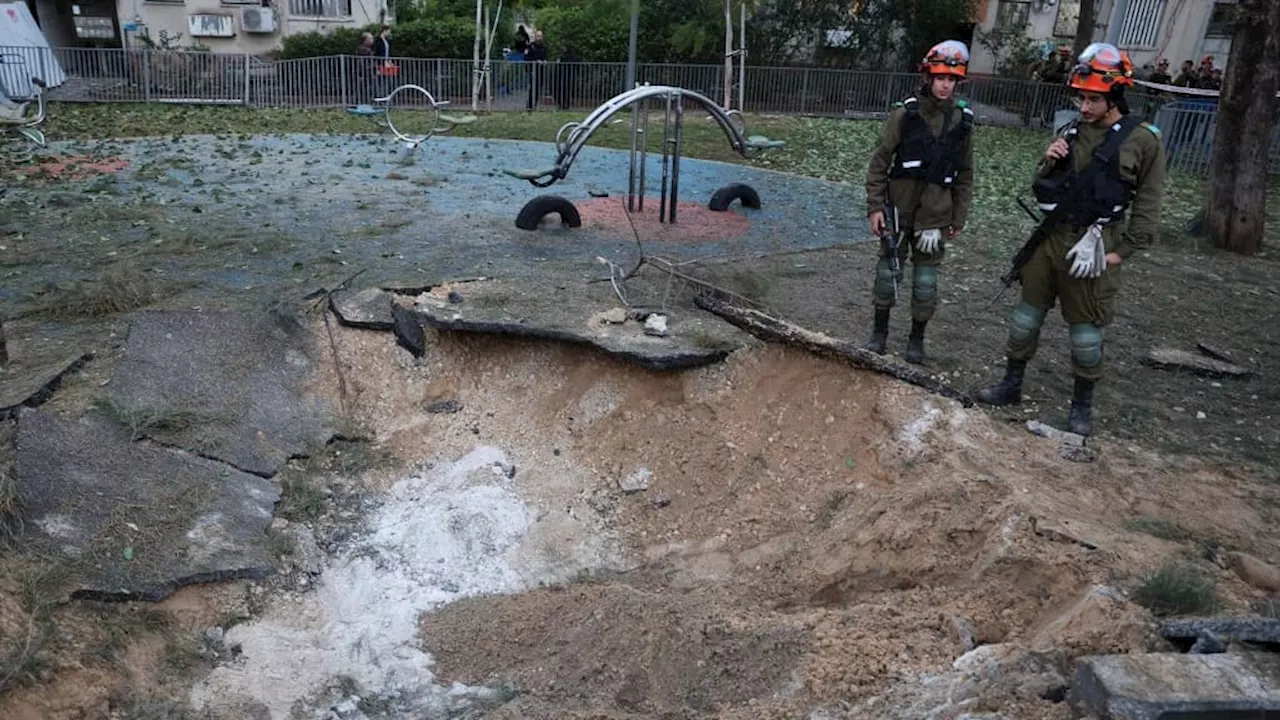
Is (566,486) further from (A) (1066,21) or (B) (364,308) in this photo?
(A) (1066,21)

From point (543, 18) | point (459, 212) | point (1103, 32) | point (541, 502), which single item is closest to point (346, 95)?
point (543, 18)

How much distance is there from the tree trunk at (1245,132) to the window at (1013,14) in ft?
51.7

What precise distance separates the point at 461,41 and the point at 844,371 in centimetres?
1828

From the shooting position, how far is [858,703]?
10.3 feet

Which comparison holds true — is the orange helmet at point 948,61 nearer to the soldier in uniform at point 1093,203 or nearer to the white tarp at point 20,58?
the soldier in uniform at point 1093,203

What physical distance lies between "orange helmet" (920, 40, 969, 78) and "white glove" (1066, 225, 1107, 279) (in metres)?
1.10

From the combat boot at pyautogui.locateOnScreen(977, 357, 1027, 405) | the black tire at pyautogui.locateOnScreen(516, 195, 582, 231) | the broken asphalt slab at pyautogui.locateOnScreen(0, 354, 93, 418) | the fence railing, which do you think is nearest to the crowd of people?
the fence railing

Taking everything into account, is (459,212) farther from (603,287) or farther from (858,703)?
(858,703)

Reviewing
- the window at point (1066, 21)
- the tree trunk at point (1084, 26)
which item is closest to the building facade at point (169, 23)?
the tree trunk at point (1084, 26)

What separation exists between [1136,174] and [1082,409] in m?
1.26

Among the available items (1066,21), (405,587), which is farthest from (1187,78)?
(405,587)

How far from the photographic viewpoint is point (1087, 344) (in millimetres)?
4945

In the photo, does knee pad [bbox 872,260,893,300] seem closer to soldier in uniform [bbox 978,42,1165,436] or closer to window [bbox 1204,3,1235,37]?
soldier in uniform [bbox 978,42,1165,436]

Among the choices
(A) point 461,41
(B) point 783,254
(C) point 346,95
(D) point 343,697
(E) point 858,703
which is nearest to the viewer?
(E) point 858,703
